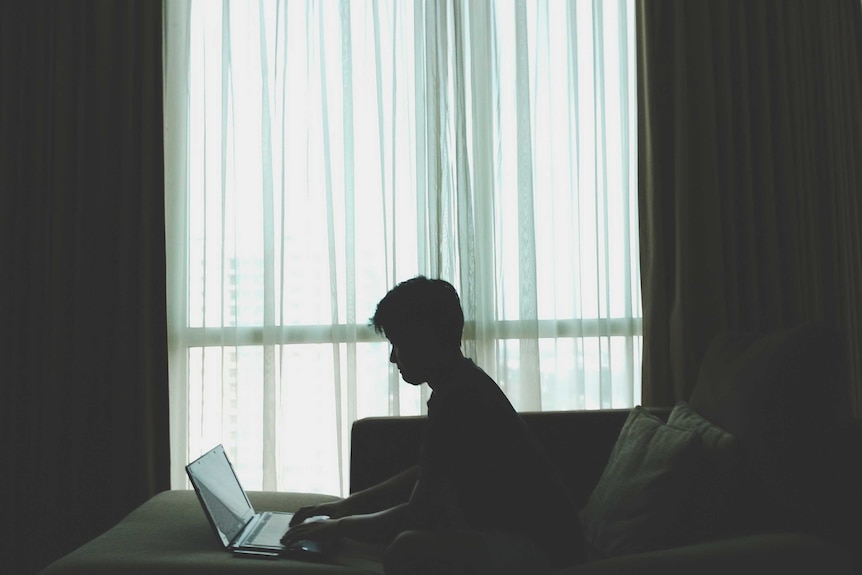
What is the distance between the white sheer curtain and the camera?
2.89 m

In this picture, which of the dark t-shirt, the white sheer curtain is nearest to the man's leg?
the dark t-shirt

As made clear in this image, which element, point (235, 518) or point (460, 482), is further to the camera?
point (235, 518)

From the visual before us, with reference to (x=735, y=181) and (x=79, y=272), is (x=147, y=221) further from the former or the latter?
(x=735, y=181)

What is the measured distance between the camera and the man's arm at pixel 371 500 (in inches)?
75.4

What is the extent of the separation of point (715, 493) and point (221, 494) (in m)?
1.17

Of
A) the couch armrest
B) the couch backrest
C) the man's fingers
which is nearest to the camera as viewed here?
the couch armrest

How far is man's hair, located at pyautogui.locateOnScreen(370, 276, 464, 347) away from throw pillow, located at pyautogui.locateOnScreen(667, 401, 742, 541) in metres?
0.59

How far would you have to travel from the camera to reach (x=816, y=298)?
116 inches

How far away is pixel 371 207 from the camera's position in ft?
9.64

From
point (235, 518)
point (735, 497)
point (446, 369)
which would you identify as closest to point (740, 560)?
point (735, 497)

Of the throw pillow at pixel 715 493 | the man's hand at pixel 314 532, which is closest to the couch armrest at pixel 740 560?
the throw pillow at pixel 715 493

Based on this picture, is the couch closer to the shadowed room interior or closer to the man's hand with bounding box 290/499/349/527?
the man's hand with bounding box 290/499/349/527

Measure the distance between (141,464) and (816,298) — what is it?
263 cm

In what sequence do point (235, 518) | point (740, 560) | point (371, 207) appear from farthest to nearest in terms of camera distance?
1. point (371, 207)
2. point (235, 518)
3. point (740, 560)
